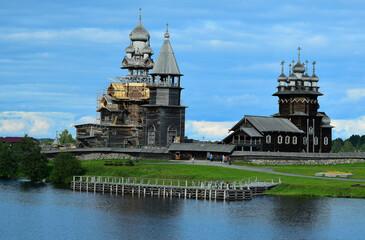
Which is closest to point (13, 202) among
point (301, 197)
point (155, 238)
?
point (155, 238)

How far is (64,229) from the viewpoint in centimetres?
5416

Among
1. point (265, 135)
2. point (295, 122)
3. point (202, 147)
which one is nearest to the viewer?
point (202, 147)

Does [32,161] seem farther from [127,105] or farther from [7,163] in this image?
[127,105]

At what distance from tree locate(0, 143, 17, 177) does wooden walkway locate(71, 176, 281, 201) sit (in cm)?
1744

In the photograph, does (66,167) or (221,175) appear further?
(66,167)

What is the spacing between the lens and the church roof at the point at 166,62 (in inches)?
4003

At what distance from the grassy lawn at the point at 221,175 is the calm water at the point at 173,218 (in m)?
2.63

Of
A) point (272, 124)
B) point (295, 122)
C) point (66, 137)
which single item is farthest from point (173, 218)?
point (66, 137)

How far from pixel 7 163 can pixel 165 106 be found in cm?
2535

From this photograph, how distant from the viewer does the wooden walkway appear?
70.2m

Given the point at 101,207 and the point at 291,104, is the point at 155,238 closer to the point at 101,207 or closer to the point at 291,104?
the point at 101,207

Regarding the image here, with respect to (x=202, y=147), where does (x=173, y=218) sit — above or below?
below

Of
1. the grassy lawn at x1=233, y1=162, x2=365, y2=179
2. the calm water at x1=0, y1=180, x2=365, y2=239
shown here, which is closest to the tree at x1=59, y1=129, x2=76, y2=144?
the grassy lawn at x1=233, y1=162, x2=365, y2=179

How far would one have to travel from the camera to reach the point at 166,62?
10219cm
